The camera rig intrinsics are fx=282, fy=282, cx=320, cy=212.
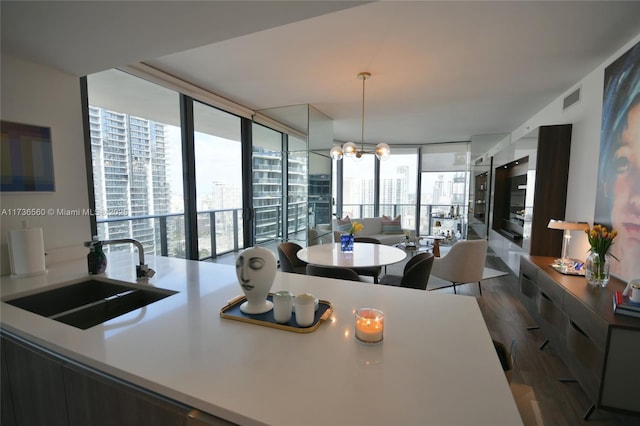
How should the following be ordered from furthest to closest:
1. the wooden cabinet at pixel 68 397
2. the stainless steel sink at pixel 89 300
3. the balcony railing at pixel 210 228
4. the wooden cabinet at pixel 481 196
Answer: the wooden cabinet at pixel 481 196, the balcony railing at pixel 210 228, the stainless steel sink at pixel 89 300, the wooden cabinet at pixel 68 397

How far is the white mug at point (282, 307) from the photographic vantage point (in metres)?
1.07

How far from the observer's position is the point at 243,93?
3.66 metres

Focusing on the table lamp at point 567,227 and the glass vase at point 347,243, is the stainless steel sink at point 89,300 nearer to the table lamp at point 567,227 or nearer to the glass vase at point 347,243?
the glass vase at point 347,243

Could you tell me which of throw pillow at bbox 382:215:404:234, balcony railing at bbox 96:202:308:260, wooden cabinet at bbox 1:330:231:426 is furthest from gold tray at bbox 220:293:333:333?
throw pillow at bbox 382:215:404:234

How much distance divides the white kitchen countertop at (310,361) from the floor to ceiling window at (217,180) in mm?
2815

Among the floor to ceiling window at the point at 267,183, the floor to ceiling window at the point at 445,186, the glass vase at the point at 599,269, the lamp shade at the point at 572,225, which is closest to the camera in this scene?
the glass vase at the point at 599,269

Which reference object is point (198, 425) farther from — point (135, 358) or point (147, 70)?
point (147, 70)

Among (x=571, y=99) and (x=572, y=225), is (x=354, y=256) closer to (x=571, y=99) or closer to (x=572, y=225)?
(x=572, y=225)

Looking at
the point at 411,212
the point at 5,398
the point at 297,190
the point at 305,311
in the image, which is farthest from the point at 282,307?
the point at 411,212

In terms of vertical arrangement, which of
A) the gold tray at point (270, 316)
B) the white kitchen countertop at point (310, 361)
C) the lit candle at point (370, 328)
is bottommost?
the white kitchen countertop at point (310, 361)

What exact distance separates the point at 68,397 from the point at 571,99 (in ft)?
15.7

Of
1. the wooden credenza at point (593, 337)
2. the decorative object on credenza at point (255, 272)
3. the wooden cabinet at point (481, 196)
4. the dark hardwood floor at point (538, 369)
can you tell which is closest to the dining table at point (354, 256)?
the dark hardwood floor at point (538, 369)

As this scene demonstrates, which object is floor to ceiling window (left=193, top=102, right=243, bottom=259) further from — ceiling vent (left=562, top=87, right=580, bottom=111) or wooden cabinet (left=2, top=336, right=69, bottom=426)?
ceiling vent (left=562, top=87, right=580, bottom=111)

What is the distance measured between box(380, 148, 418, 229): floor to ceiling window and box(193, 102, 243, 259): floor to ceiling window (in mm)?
4307
